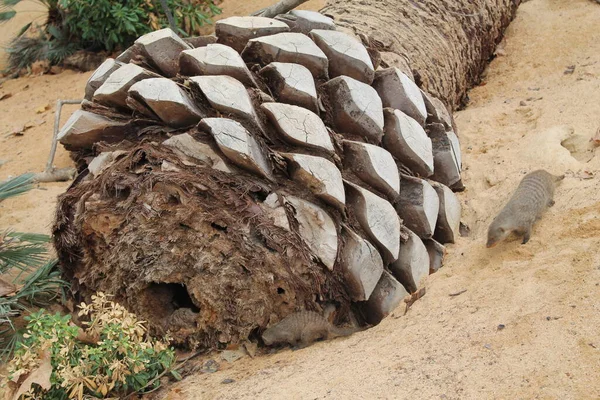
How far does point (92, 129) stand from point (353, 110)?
3.61ft

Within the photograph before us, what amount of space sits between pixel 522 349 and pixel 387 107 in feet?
4.71

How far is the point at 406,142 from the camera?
3.08 metres

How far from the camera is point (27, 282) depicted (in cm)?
304

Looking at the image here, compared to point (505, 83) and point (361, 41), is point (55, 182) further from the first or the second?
point (505, 83)

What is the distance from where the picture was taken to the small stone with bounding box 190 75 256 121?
2684mm

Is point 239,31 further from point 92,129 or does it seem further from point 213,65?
point 92,129

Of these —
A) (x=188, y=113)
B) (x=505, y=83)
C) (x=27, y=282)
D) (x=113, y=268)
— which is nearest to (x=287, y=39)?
(x=188, y=113)

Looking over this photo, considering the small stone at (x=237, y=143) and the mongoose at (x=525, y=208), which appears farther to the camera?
the mongoose at (x=525, y=208)

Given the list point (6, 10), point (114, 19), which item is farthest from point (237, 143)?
point (6, 10)

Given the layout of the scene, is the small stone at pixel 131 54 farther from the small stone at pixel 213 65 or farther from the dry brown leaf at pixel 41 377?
the dry brown leaf at pixel 41 377

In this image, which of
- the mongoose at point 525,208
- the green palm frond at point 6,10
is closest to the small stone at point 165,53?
the mongoose at point 525,208

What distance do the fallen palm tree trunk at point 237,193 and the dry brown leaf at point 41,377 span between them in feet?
1.46

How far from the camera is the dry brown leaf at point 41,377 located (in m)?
2.44

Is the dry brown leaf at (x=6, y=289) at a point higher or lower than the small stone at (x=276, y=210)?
lower
